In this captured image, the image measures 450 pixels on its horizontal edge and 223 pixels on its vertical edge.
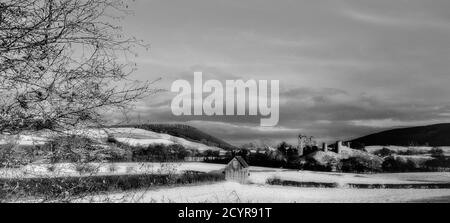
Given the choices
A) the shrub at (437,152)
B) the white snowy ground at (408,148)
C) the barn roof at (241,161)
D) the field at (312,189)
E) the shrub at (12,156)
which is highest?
the shrub at (12,156)

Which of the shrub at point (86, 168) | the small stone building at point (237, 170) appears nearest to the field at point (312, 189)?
the small stone building at point (237, 170)

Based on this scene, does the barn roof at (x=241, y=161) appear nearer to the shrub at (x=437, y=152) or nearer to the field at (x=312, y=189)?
the field at (x=312, y=189)

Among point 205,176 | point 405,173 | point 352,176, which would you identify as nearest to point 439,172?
point 405,173

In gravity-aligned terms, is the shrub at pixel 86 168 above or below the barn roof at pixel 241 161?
above

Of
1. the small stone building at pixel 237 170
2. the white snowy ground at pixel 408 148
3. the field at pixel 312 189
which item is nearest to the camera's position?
the field at pixel 312 189

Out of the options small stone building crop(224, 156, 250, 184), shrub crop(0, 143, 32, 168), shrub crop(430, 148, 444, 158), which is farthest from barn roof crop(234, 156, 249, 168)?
shrub crop(0, 143, 32, 168)

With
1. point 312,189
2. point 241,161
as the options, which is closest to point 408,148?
point 241,161

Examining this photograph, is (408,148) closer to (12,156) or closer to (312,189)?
(312,189)

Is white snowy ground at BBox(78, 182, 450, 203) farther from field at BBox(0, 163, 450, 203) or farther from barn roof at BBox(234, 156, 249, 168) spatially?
barn roof at BBox(234, 156, 249, 168)
